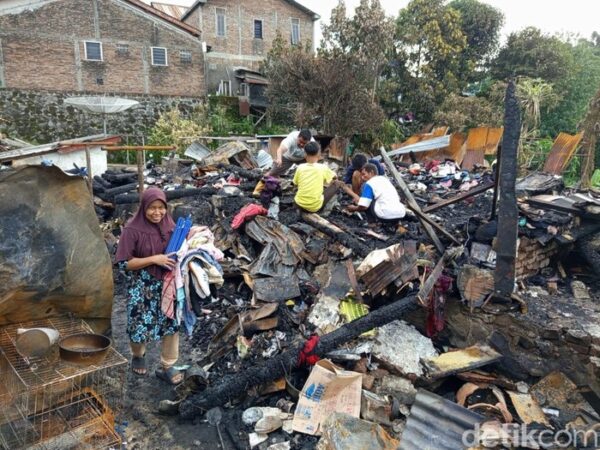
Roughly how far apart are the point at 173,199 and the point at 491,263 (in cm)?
596

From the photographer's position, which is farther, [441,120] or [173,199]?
[441,120]

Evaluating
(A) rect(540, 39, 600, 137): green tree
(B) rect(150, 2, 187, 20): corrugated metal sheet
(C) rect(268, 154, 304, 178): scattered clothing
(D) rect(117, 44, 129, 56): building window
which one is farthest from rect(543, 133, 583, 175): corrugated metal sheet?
(B) rect(150, 2, 187, 20): corrugated metal sheet

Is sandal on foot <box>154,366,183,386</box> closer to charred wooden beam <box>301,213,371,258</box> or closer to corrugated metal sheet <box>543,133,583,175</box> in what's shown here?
charred wooden beam <box>301,213,371,258</box>

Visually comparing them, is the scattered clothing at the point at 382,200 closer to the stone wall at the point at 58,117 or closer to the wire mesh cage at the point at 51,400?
the wire mesh cage at the point at 51,400

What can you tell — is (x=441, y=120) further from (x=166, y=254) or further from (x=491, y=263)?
(x=166, y=254)

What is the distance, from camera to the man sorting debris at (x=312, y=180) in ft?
19.4

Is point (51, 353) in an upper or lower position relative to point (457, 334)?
upper

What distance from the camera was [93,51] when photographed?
18.6 metres

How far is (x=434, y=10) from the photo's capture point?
703 inches

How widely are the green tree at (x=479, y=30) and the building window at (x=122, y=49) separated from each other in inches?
651

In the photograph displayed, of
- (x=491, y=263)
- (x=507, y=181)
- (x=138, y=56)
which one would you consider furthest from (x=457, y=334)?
(x=138, y=56)

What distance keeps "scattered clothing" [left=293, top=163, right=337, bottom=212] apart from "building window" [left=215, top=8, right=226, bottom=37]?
20.0m

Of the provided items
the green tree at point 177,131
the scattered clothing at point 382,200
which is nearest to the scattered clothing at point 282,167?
the scattered clothing at point 382,200

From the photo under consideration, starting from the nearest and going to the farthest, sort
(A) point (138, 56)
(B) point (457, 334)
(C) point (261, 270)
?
1. (B) point (457, 334)
2. (C) point (261, 270)
3. (A) point (138, 56)
